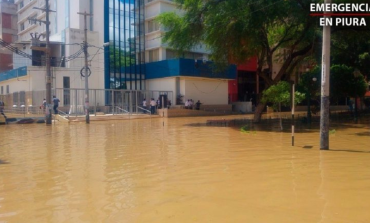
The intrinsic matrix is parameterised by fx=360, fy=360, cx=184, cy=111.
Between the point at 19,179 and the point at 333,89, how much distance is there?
21.6 metres

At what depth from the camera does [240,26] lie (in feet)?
65.2

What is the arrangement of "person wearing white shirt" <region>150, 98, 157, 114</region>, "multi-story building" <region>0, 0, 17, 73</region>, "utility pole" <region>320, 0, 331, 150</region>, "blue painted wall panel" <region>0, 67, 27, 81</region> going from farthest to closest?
"multi-story building" <region>0, 0, 17, 73</region>
"blue painted wall panel" <region>0, 67, 27, 81</region>
"person wearing white shirt" <region>150, 98, 157, 114</region>
"utility pole" <region>320, 0, 331, 150</region>

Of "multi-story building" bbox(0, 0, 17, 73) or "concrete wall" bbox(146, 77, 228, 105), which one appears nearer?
"concrete wall" bbox(146, 77, 228, 105)

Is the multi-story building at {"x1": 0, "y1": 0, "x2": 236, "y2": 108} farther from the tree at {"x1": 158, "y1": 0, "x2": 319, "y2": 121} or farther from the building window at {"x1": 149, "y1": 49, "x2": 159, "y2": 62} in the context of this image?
the tree at {"x1": 158, "y1": 0, "x2": 319, "y2": 121}

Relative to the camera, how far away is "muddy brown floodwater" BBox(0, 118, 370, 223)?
5.54 meters

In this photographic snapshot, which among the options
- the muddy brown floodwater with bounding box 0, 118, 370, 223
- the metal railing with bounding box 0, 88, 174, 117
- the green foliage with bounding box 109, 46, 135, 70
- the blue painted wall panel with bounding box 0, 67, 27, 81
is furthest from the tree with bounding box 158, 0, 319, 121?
the blue painted wall panel with bounding box 0, 67, 27, 81

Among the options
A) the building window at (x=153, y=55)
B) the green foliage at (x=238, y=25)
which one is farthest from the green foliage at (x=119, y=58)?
the green foliage at (x=238, y=25)

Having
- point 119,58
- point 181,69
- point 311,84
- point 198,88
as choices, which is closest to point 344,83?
point 311,84

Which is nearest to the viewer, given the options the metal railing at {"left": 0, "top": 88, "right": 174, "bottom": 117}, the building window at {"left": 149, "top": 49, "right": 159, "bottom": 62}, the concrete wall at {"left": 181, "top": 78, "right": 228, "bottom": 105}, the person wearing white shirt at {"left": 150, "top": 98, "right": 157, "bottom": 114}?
the metal railing at {"left": 0, "top": 88, "right": 174, "bottom": 117}

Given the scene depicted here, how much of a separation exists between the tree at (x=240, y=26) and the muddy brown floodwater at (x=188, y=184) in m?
9.37

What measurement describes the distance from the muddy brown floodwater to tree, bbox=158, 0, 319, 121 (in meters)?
9.37

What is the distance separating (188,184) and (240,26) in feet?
46.6

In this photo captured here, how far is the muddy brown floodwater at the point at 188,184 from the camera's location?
5543mm

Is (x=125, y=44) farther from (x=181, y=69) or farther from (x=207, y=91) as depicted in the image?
(x=207, y=91)
